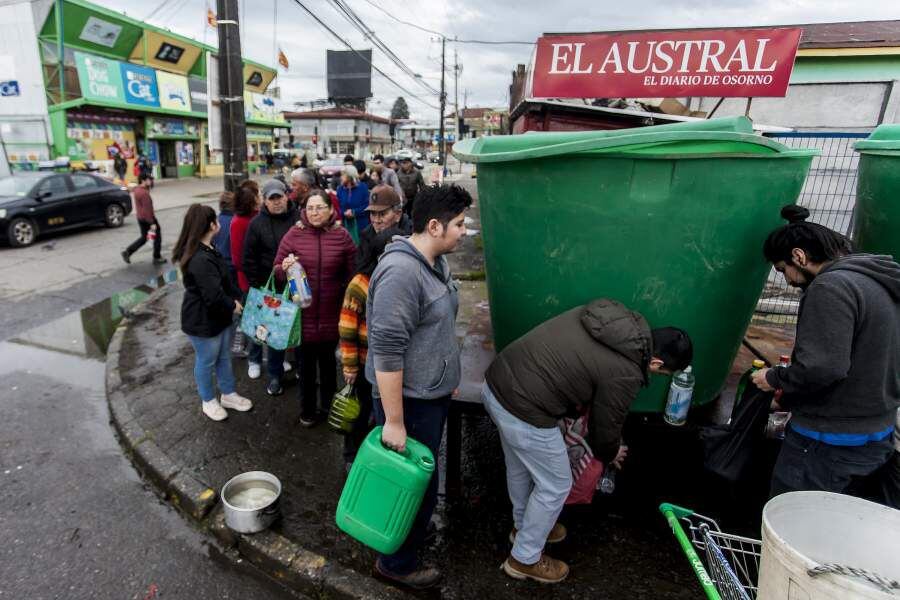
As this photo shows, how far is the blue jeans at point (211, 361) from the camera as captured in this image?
3.46 metres

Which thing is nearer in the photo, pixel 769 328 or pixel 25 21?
pixel 769 328

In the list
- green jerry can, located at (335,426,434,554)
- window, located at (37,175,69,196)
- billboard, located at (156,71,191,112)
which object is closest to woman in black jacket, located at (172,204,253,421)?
green jerry can, located at (335,426,434,554)

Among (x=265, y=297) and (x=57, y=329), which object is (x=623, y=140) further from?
(x=57, y=329)

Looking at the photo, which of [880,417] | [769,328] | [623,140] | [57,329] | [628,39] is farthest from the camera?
[57,329]

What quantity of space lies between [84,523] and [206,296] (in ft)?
4.53

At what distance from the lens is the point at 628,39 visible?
3.22 m

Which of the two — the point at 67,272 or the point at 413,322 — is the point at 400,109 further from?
the point at 413,322

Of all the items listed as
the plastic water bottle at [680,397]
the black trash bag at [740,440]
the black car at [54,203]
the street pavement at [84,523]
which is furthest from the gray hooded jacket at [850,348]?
the black car at [54,203]

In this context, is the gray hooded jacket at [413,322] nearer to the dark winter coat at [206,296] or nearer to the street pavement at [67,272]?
the dark winter coat at [206,296]

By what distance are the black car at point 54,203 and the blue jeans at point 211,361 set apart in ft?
25.6

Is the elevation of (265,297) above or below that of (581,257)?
below

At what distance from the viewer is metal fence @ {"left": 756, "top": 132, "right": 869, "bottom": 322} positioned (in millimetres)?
4941

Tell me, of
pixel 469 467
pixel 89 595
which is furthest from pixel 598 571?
pixel 89 595

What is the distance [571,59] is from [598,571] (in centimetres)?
290
